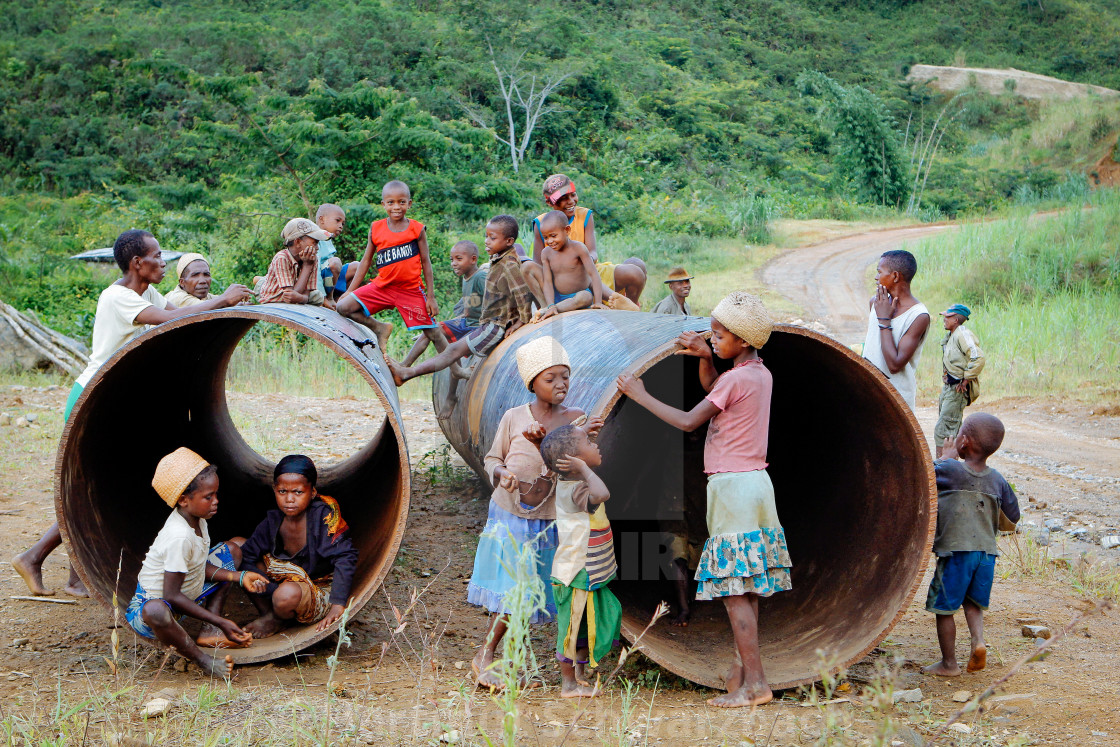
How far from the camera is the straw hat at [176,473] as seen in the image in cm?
423

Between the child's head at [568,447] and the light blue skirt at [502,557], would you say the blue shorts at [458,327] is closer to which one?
the light blue skirt at [502,557]

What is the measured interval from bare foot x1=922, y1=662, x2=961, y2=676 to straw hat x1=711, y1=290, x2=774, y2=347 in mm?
1728

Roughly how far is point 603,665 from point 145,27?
105 feet

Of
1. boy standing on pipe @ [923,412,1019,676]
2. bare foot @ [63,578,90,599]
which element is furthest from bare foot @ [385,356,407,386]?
boy standing on pipe @ [923,412,1019,676]

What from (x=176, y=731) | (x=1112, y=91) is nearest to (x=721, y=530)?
(x=176, y=731)

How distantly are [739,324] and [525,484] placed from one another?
3.54ft

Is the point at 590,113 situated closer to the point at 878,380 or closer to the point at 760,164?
the point at 760,164

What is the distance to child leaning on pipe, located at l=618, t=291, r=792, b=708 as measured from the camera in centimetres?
384

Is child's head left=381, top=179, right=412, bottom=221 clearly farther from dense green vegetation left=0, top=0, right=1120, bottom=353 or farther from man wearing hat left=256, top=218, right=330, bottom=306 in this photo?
dense green vegetation left=0, top=0, right=1120, bottom=353

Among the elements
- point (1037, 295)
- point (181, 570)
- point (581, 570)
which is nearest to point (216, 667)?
point (181, 570)

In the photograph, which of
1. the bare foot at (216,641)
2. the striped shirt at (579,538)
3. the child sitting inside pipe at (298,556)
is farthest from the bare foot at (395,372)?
the striped shirt at (579,538)

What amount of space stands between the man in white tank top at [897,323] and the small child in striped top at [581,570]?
198 cm

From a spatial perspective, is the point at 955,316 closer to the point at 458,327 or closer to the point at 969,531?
the point at 969,531

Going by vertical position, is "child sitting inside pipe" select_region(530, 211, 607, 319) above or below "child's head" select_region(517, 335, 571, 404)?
above
